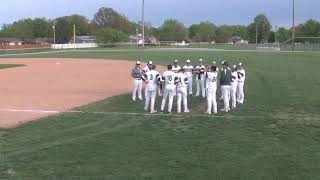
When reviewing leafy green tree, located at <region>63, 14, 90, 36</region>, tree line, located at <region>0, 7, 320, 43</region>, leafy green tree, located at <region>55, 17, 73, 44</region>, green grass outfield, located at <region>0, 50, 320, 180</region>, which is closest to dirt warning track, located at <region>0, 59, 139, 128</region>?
green grass outfield, located at <region>0, 50, 320, 180</region>

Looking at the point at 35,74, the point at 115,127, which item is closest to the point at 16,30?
the point at 35,74

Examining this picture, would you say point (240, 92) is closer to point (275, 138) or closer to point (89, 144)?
point (275, 138)

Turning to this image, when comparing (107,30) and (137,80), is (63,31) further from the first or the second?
(137,80)

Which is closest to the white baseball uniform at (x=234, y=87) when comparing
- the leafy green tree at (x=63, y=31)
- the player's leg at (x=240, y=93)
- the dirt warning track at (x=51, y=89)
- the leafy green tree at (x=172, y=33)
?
the player's leg at (x=240, y=93)

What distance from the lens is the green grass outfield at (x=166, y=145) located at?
11008mm

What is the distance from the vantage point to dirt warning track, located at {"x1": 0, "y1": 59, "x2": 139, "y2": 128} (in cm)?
2086

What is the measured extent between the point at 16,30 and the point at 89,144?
172 metres

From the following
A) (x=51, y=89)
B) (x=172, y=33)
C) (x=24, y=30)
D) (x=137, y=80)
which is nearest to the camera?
(x=137, y=80)

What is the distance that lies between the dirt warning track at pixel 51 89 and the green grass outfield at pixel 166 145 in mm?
1716

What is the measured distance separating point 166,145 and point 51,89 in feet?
55.3

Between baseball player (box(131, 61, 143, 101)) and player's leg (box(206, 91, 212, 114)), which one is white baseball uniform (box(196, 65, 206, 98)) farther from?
player's leg (box(206, 91, 212, 114))

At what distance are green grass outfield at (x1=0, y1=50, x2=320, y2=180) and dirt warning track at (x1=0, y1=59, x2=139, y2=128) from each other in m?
1.72

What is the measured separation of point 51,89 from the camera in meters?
29.3

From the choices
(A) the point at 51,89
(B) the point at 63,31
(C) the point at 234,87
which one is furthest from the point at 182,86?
(B) the point at 63,31
